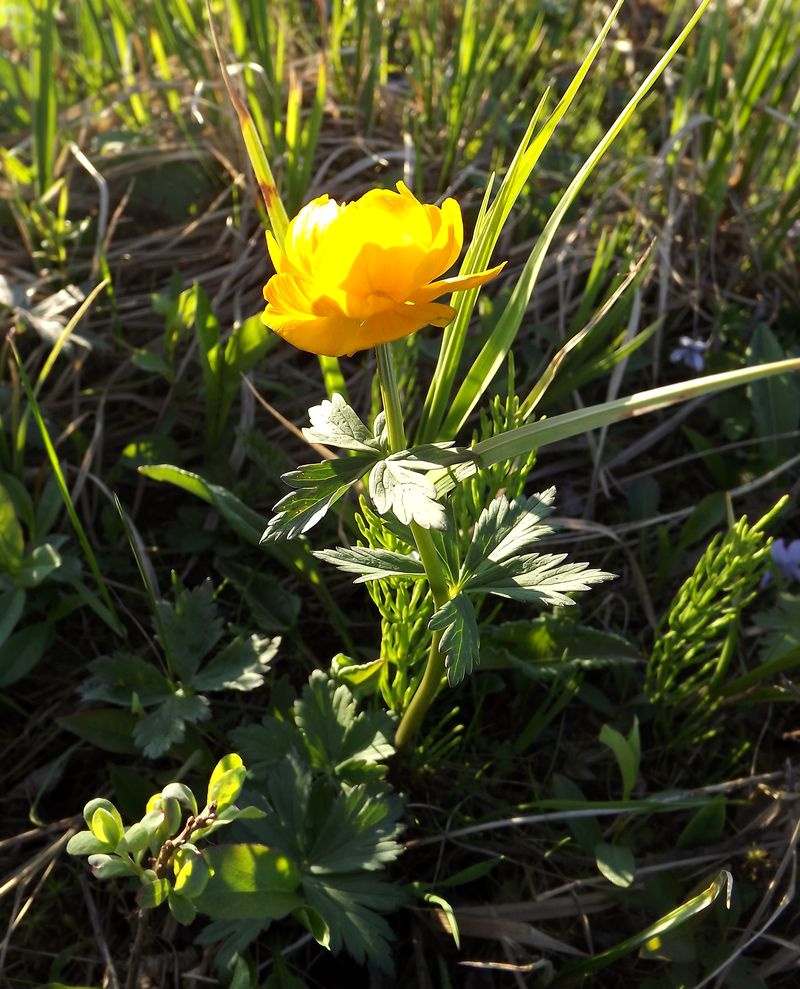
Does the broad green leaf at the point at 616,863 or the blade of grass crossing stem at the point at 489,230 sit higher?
the blade of grass crossing stem at the point at 489,230

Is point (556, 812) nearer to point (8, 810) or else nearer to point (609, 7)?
point (8, 810)

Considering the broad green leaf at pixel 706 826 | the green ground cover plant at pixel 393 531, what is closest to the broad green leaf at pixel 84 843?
the green ground cover plant at pixel 393 531

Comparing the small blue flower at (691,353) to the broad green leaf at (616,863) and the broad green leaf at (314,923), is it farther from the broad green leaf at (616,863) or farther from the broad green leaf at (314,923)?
the broad green leaf at (314,923)

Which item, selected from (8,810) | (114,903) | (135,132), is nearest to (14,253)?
(135,132)

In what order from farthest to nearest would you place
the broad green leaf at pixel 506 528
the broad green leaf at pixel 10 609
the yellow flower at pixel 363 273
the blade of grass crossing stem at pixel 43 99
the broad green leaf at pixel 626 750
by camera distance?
the blade of grass crossing stem at pixel 43 99, the broad green leaf at pixel 10 609, the broad green leaf at pixel 626 750, the broad green leaf at pixel 506 528, the yellow flower at pixel 363 273

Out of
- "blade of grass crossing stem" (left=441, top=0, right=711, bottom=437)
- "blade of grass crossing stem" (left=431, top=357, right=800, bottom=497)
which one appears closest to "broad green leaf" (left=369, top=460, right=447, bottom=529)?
"blade of grass crossing stem" (left=431, top=357, right=800, bottom=497)

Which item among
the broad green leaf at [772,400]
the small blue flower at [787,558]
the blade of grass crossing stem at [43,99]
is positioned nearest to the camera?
the small blue flower at [787,558]

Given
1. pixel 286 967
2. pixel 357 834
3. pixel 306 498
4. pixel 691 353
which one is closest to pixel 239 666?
pixel 357 834
